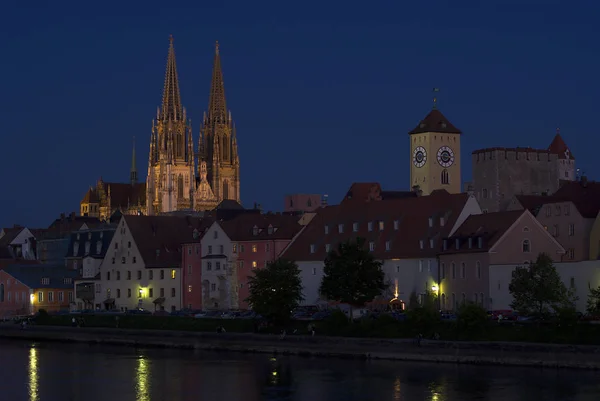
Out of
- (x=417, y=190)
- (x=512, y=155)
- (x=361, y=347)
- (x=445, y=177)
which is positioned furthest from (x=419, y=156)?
(x=361, y=347)

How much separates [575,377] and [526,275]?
14.9m

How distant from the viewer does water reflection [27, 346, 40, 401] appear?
70.8 meters

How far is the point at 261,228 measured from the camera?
116 metres

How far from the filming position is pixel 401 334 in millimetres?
81688

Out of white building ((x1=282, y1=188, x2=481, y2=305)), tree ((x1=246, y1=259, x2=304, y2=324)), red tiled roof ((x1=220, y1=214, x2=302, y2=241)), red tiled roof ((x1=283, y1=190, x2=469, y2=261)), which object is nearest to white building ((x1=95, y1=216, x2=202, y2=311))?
red tiled roof ((x1=220, y1=214, x2=302, y2=241))

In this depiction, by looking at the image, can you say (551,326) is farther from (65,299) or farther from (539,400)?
(65,299)

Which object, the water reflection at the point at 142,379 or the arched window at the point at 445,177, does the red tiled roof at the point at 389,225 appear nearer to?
the water reflection at the point at 142,379

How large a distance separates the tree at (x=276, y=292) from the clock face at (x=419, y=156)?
7395 cm

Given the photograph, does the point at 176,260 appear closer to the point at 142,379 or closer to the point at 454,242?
the point at 454,242

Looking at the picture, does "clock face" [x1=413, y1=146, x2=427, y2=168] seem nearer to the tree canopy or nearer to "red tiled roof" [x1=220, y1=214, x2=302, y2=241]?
"red tiled roof" [x1=220, y1=214, x2=302, y2=241]

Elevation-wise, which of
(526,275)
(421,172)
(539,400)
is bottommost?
(539,400)

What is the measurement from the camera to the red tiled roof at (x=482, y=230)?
304 feet

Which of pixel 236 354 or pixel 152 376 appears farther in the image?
pixel 236 354

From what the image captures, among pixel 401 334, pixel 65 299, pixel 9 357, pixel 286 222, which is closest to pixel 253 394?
pixel 401 334
